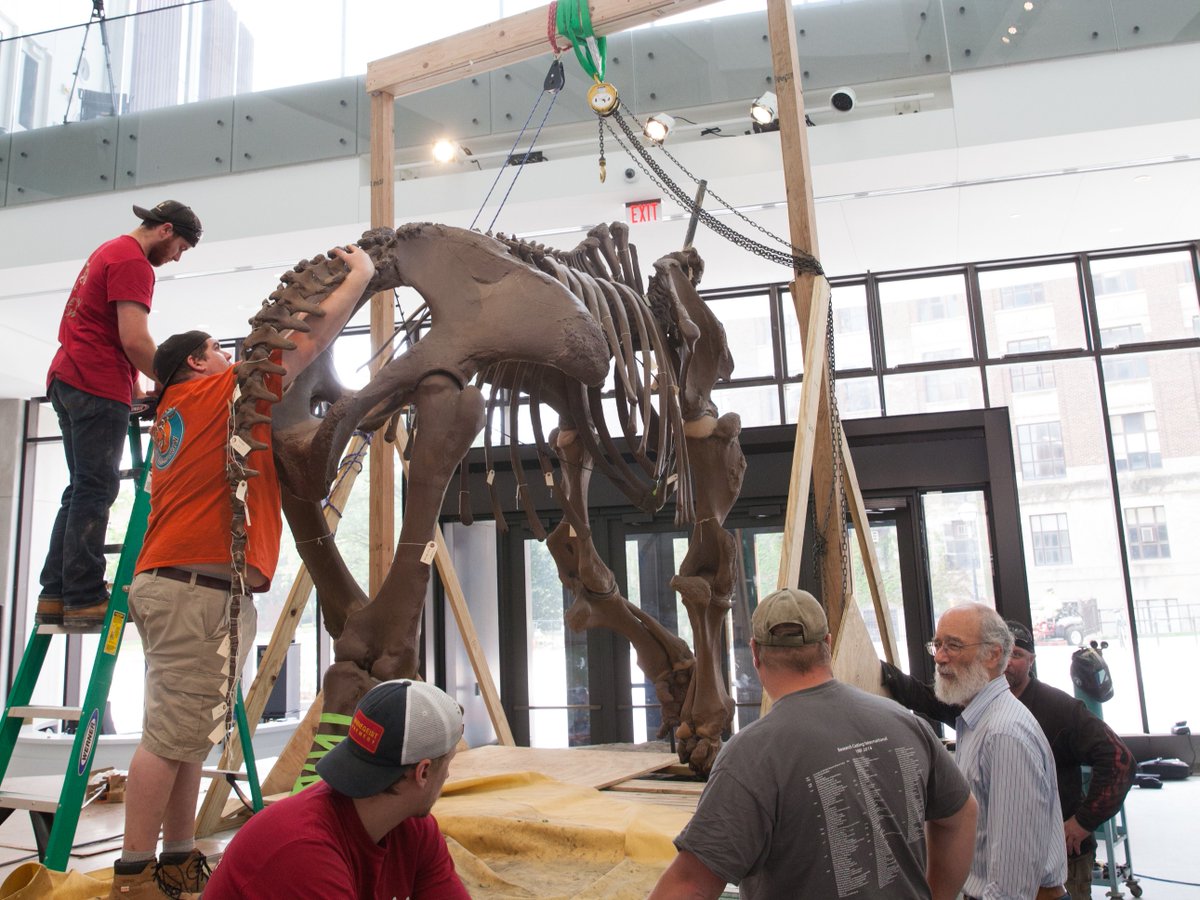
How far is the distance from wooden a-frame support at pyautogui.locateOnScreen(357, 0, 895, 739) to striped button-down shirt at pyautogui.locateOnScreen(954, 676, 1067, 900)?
140cm

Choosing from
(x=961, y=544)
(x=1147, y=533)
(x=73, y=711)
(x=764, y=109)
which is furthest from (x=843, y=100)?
(x=73, y=711)

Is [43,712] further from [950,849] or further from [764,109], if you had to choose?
[764,109]

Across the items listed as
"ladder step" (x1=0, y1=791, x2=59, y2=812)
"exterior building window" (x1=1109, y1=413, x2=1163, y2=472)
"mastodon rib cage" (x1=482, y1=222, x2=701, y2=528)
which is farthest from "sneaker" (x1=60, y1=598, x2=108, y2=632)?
"exterior building window" (x1=1109, y1=413, x2=1163, y2=472)

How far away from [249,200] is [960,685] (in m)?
8.57

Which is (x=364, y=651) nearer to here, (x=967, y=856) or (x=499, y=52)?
(x=967, y=856)

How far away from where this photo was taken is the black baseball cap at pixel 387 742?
1592 mm

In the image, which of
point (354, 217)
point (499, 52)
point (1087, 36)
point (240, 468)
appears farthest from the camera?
point (354, 217)

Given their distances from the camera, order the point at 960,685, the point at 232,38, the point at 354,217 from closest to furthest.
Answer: the point at 960,685 < the point at 354,217 < the point at 232,38

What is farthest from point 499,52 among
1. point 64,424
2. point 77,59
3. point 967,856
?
point 77,59

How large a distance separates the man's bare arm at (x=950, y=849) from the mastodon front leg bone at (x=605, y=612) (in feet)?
10.2

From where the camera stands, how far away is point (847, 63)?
8.58 m

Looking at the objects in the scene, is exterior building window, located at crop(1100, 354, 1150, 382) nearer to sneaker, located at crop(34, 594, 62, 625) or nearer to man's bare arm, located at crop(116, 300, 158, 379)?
man's bare arm, located at crop(116, 300, 158, 379)

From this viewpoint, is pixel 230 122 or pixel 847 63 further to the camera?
pixel 230 122

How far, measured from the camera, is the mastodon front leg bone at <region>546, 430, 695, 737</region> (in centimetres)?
527
